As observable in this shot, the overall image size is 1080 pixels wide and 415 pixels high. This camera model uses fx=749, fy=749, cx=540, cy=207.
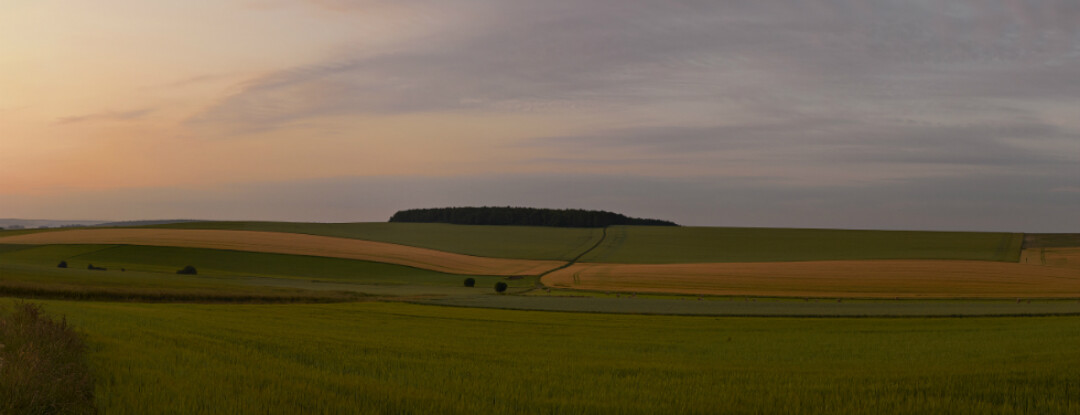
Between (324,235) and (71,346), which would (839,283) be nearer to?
(71,346)

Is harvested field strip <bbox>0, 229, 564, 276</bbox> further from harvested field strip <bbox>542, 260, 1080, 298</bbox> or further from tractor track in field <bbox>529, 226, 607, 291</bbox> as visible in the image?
harvested field strip <bbox>542, 260, 1080, 298</bbox>

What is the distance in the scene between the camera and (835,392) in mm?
9531

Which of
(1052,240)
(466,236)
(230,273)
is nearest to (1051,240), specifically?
(1052,240)

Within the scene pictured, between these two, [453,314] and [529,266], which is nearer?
[453,314]

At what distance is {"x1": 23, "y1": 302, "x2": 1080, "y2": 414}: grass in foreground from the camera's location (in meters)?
8.58

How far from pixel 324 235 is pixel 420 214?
2307 inches

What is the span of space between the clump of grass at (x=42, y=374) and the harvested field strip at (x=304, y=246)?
185 feet

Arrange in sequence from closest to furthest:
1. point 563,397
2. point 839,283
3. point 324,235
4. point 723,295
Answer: point 563,397 → point 723,295 → point 839,283 → point 324,235

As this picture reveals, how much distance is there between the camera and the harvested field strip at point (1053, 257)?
65.2m

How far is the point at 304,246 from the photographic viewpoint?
7875cm

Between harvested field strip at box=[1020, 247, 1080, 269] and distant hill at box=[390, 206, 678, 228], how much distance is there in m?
68.6

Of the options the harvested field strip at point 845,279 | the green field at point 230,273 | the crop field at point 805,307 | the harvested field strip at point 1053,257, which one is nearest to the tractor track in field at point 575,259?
the harvested field strip at point 845,279

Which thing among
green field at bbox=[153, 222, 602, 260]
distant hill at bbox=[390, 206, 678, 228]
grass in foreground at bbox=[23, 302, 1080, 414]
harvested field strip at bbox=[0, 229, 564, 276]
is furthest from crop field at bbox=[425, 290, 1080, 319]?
distant hill at bbox=[390, 206, 678, 228]

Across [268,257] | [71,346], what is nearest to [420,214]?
[268,257]
